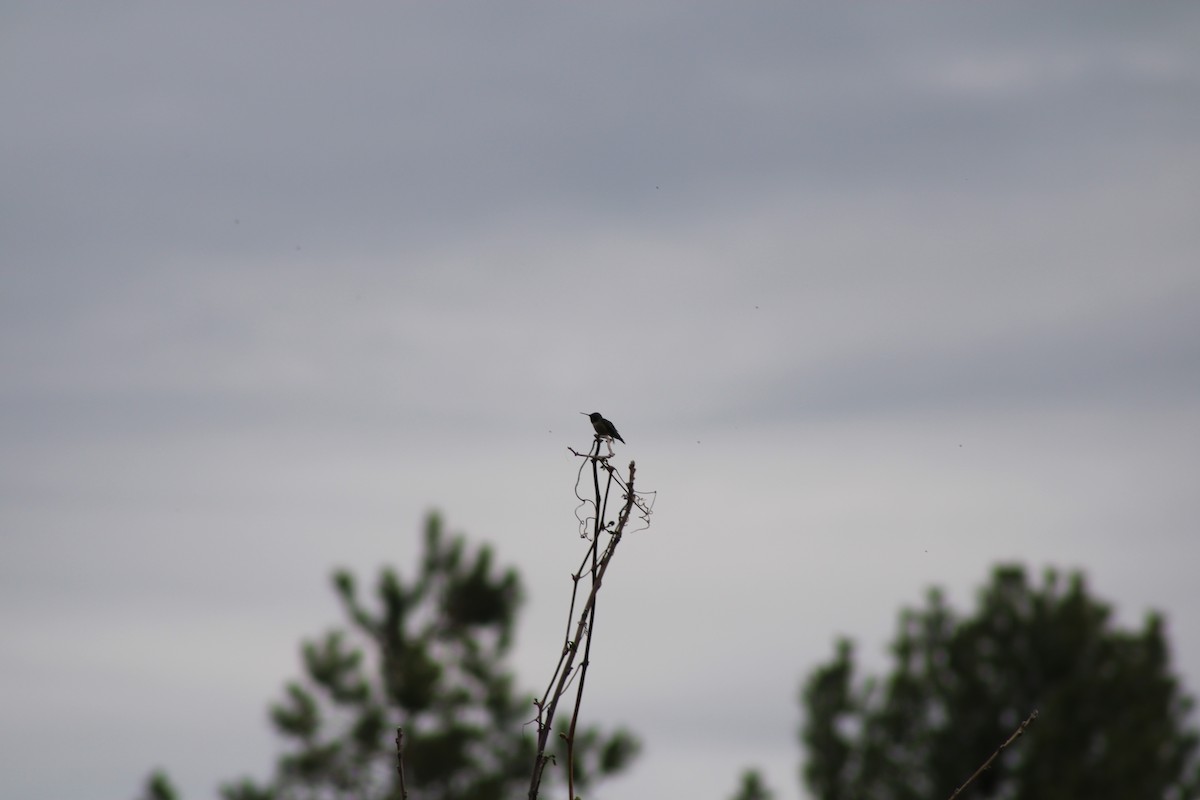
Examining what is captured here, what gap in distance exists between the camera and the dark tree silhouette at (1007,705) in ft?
111

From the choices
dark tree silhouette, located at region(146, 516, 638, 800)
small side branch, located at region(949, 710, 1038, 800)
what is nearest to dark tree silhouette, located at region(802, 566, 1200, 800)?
dark tree silhouette, located at region(146, 516, 638, 800)

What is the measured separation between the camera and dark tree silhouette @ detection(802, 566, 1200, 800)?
111ft

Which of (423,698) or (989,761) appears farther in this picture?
(423,698)

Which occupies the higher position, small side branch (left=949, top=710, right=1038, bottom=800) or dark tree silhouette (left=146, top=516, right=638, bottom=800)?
dark tree silhouette (left=146, top=516, right=638, bottom=800)

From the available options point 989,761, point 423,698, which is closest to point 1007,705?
point 423,698

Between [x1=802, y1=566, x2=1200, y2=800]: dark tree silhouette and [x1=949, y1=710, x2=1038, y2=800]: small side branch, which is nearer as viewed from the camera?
[x1=949, y1=710, x2=1038, y2=800]: small side branch

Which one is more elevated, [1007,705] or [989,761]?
[1007,705]

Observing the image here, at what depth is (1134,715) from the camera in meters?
33.2

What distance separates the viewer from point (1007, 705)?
35.2m

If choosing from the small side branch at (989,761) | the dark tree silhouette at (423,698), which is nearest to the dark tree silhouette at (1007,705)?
the dark tree silhouette at (423,698)

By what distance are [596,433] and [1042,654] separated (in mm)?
34467

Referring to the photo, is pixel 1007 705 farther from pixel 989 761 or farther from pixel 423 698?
pixel 989 761

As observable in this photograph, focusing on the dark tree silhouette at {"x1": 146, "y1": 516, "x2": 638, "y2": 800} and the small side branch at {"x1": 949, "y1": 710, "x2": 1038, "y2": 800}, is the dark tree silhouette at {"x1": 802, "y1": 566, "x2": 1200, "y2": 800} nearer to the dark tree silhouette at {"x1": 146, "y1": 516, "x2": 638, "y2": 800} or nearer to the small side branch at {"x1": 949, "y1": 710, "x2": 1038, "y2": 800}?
the dark tree silhouette at {"x1": 146, "y1": 516, "x2": 638, "y2": 800}

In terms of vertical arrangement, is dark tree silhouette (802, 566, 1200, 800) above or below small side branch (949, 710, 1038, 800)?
above
